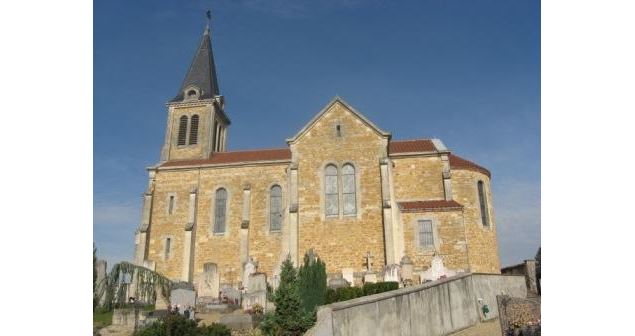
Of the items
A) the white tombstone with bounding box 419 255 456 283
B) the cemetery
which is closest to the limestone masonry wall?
the white tombstone with bounding box 419 255 456 283

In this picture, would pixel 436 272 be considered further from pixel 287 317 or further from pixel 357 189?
pixel 287 317

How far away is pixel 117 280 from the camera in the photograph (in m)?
11.7

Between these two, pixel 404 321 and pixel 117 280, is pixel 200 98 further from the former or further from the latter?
pixel 404 321

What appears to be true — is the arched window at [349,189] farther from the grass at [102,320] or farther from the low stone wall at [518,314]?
the low stone wall at [518,314]

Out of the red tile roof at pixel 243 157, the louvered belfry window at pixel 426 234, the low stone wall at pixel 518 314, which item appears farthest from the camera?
the red tile roof at pixel 243 157

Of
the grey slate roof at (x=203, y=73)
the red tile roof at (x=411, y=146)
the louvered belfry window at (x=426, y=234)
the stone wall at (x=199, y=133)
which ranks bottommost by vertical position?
the louvered belfry window at (x=426, y=234)

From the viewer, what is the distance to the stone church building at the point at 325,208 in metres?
22.4

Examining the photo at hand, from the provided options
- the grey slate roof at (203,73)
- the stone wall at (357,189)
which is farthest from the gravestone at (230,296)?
the grey slate roof at (203,73)

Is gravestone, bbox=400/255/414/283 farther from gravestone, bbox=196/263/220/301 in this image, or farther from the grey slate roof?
the grey slate roof

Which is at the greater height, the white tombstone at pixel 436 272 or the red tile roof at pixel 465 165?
the red tile roof at pixel 465 165

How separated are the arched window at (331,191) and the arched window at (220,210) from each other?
22.0 ft

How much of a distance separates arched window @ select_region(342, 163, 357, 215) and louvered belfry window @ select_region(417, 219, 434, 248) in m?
3.59

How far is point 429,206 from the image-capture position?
2247cm
